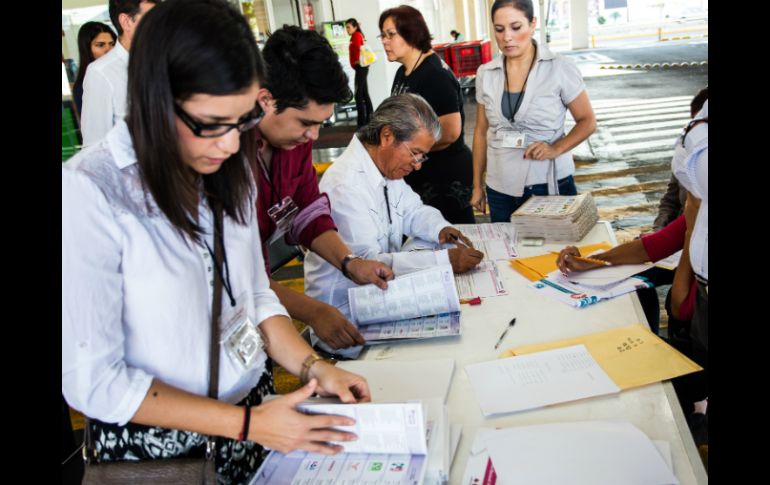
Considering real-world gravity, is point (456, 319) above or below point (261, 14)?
below

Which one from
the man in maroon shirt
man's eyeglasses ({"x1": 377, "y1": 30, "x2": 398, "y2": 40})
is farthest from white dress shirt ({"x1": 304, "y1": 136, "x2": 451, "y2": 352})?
man's eyeglasses ({"x1": 377, "y1": 30, "x2": 398, "y2": 40})

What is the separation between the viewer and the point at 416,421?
1.09 m

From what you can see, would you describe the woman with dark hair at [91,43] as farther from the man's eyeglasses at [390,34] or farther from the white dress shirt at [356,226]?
the white dress shirt at [356,226]

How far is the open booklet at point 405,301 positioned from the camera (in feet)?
6.06

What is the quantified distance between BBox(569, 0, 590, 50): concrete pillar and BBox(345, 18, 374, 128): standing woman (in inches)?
686

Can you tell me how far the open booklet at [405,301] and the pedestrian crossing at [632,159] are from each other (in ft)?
9.66

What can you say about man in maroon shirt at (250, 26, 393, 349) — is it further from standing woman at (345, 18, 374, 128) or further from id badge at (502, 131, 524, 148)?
standing woman at (345, 18, 374, 128)

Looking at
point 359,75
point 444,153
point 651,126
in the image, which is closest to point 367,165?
point 444,153

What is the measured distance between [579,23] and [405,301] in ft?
79.5

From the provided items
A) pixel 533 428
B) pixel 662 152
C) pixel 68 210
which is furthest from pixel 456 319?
pixel 662 152

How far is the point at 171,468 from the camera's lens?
41.8 inches

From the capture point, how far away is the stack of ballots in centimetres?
243
